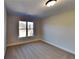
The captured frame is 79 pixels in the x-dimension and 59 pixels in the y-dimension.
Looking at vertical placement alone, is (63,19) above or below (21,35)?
above

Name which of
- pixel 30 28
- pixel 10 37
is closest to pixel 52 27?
pixel 30 28

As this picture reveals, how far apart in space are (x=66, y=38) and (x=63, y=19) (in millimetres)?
1064

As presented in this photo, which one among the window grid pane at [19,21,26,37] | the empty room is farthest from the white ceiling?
the window grid pane at [19,21,26,37]

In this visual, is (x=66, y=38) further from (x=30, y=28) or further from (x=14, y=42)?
(x=14, y=42)

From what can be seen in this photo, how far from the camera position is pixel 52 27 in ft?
14.8

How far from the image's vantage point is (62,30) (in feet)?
12.1

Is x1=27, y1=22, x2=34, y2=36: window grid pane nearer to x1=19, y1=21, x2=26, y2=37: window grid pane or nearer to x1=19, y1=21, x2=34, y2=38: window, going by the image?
x1=19, y1=21, x2=34, y2=38: window

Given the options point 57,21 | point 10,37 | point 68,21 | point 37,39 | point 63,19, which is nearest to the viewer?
point 68,21

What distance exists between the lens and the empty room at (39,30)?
9.38 feet

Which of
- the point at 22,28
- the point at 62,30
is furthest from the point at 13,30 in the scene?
the point at 62,30

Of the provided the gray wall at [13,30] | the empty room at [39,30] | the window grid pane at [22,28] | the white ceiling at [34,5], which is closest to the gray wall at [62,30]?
the empty room at [39,30]

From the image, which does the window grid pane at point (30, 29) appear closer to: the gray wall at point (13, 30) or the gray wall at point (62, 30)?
the gray wall at point (13, 30)

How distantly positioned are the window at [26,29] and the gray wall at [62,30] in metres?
1.36

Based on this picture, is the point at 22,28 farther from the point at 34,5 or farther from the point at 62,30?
the point at 62,30
